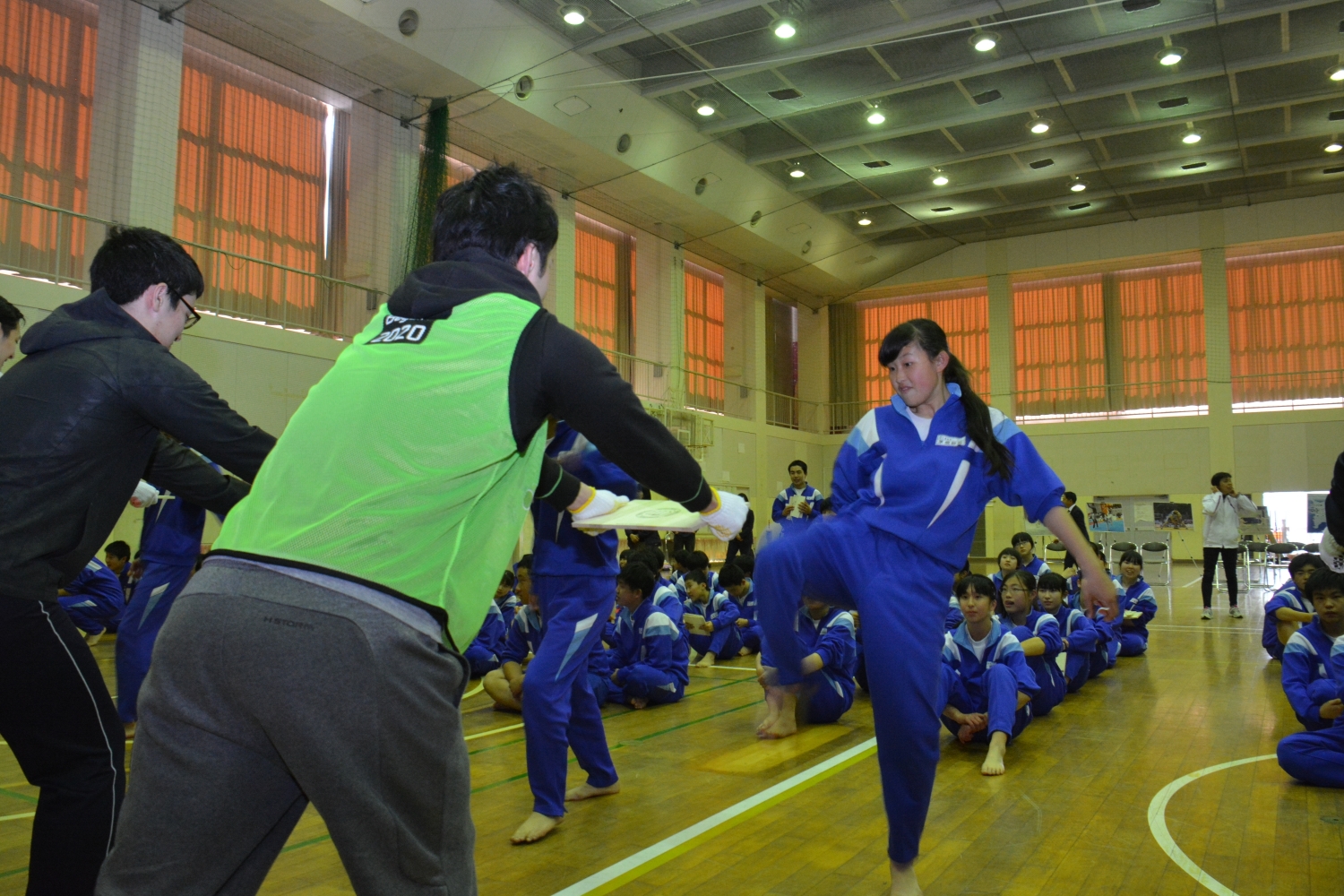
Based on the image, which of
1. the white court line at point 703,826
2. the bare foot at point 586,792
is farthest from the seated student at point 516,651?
the white court line at point 703,826

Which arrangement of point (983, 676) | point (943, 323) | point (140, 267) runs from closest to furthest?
point (140, 267), point (983, 676), point (943, 323)

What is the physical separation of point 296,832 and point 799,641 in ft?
5.89

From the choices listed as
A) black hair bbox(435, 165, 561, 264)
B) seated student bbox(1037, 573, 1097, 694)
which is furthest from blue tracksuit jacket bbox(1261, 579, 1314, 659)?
black hair bbox(435, 165, 561, 264)

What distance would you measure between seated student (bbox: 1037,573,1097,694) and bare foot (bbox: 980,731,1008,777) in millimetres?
1731

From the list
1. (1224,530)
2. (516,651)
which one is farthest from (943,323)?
(516,651)

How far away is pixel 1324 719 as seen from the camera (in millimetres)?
3941

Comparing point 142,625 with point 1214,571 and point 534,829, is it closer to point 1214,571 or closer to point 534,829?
point 534,829

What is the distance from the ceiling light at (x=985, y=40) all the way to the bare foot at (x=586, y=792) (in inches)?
410

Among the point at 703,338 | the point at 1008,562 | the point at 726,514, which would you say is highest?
the point at 703,338

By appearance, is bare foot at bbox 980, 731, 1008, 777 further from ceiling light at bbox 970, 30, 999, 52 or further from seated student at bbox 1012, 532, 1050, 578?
ceiling light at bbox 970, 30, 999, 52

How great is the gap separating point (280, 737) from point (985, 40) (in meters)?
12.2

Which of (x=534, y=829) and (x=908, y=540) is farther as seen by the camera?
(x=534, y=829)

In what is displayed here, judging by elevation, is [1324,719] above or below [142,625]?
below

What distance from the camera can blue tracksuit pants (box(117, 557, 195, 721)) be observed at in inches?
171
